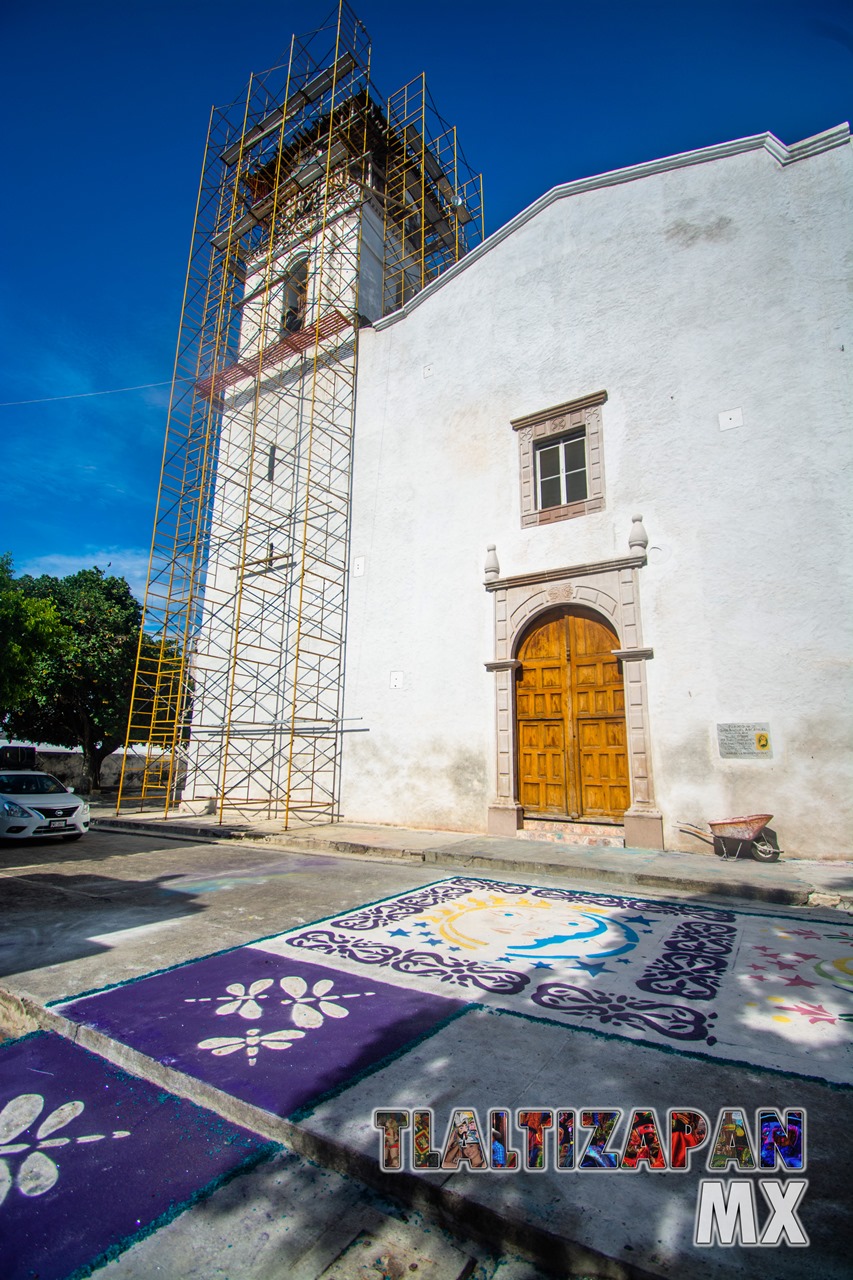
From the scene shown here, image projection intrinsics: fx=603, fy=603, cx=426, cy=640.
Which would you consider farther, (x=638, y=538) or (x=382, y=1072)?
(x=638, y=538)

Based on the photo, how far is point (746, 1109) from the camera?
6.92ft

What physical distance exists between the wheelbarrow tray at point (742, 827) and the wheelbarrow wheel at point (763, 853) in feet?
0.46

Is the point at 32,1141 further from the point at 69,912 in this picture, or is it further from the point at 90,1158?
the point at 69,912

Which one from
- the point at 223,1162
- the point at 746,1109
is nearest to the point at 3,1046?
the point at 223,1162

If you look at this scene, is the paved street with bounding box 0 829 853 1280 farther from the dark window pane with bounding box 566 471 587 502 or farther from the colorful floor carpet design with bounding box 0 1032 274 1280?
the dark window pane with bounding box 566 471 587 502

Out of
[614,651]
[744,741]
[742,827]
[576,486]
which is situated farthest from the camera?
[576,486]

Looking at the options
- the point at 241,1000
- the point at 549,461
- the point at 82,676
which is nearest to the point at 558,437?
the point at 549,461

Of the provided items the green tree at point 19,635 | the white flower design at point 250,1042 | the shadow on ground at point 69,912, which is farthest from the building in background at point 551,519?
→ the white flower design at point 250,1042

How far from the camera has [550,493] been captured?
34.0 feet

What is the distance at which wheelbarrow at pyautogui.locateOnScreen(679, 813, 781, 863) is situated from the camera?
733 cm

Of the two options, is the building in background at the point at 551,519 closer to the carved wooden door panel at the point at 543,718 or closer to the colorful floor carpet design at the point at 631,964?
the carved wooden door panel at the point at 543,718

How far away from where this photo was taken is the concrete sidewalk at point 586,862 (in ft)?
19.2

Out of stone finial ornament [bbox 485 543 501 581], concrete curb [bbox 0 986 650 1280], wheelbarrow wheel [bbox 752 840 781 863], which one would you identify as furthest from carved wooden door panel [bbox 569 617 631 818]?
concrete curb [bbox 0 986 650 1280]

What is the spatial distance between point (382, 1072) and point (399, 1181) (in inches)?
21.9
